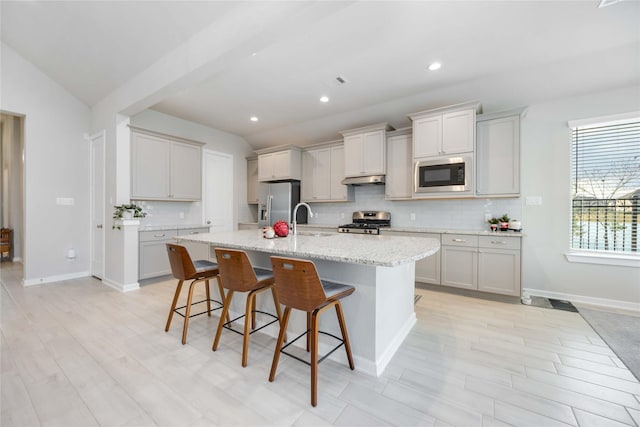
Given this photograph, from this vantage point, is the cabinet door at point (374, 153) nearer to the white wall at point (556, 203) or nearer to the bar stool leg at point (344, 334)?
the white wall at point (556, 203)

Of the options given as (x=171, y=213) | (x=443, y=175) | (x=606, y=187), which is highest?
(x=443, y=175)

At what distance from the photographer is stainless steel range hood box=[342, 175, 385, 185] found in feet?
14.0

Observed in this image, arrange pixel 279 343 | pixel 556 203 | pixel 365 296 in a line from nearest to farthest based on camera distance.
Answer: pixel 279 343 → pixel 365 296 → pixel 556 203

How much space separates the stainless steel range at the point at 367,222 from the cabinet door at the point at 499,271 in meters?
1.39

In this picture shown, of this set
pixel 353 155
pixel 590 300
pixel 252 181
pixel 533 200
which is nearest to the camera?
pixel 590 300

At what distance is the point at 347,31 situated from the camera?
247 cm

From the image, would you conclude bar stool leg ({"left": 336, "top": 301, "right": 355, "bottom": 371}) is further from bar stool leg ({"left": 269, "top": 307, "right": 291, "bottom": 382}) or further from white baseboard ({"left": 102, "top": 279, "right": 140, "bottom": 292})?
white baseboard ({"left": 102, "top": 279, "right": 140, "bottom": 292})

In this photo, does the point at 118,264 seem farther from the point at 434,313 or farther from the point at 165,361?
the point at 434,313

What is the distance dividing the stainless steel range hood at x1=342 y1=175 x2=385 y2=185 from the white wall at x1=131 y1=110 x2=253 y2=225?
2489 millimetres

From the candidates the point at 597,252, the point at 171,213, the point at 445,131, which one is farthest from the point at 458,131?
the point at 171,213

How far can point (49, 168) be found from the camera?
13.2 ft

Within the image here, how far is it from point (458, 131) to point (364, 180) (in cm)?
146

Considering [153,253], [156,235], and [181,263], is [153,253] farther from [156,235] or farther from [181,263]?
[181,263]

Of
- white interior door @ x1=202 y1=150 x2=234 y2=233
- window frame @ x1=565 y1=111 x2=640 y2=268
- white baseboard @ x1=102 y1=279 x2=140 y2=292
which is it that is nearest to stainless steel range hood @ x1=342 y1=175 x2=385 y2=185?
window frame @ x1=565 y1=111 x2=640 y2=268
